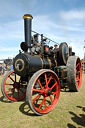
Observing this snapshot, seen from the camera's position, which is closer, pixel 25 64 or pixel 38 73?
pixel 38 73

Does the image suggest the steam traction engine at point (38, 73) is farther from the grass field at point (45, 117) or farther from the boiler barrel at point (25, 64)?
the grass field at point (45, 117)

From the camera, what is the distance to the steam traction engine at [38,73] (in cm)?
309

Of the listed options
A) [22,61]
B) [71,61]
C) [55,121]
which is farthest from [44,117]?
[71,61]

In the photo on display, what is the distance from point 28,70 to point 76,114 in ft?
6.06

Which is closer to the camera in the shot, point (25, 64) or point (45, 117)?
point (45, 117)

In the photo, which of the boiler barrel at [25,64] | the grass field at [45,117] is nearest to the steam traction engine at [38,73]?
the boiler barrel at [25,64]

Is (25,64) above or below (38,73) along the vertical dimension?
above

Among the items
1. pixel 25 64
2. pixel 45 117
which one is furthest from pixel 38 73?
pixel 45 117

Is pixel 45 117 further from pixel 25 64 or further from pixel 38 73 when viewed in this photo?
pixel 25 64

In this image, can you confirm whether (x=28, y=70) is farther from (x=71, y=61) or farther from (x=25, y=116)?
(x=71, y=61)

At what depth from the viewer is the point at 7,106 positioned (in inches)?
145

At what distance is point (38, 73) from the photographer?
3000 mm

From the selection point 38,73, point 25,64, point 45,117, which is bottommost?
point 45,117

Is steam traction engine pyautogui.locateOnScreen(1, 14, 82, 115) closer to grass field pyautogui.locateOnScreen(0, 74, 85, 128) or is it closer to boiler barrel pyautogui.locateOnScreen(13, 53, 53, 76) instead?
boiler barrel pyautogui.locateOnScreen(13, 53, 53, 76)
